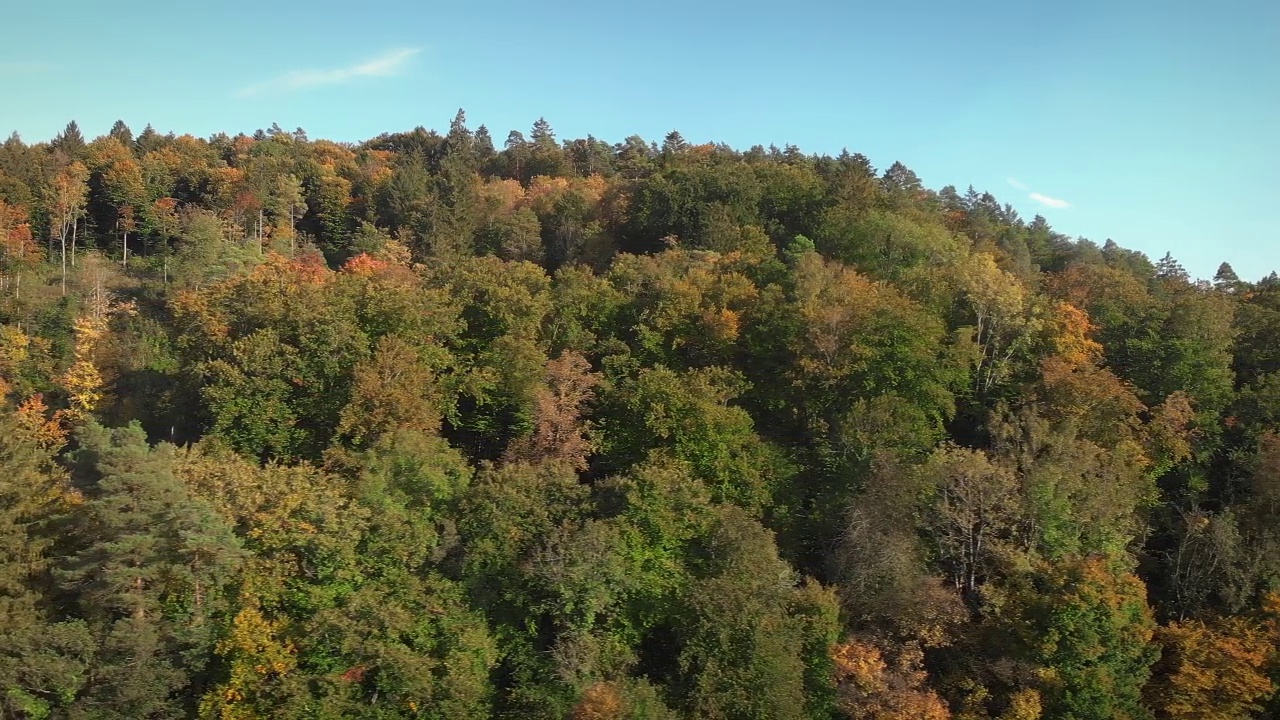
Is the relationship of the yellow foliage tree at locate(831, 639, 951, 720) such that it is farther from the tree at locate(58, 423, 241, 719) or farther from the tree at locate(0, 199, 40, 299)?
the tree at locate(0, 199, 40, 299)

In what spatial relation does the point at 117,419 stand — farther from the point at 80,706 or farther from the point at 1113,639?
the point at 1113,639

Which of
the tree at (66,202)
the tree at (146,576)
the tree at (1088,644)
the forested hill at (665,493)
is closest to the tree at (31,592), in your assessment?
the forested hill at (665,493)

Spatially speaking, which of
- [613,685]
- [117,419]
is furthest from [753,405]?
[117,419]

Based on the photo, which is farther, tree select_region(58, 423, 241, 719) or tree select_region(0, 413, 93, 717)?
tree select_region(58, 423, 241, 719)

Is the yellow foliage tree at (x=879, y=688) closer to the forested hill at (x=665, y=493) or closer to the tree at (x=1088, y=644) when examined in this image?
the forested hill at (x=665, y=493)

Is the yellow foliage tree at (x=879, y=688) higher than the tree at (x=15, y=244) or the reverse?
the reverse

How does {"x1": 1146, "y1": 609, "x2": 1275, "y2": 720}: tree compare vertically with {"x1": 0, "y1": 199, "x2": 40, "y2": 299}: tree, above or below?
below

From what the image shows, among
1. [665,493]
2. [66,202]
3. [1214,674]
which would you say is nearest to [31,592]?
[665,493]

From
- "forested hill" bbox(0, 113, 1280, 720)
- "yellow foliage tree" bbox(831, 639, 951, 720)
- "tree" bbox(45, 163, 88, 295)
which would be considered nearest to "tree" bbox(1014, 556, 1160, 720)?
→ "forested hill" bbox(0, 113, 1280, 720)

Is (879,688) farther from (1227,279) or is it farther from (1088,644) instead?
(1227,279)
